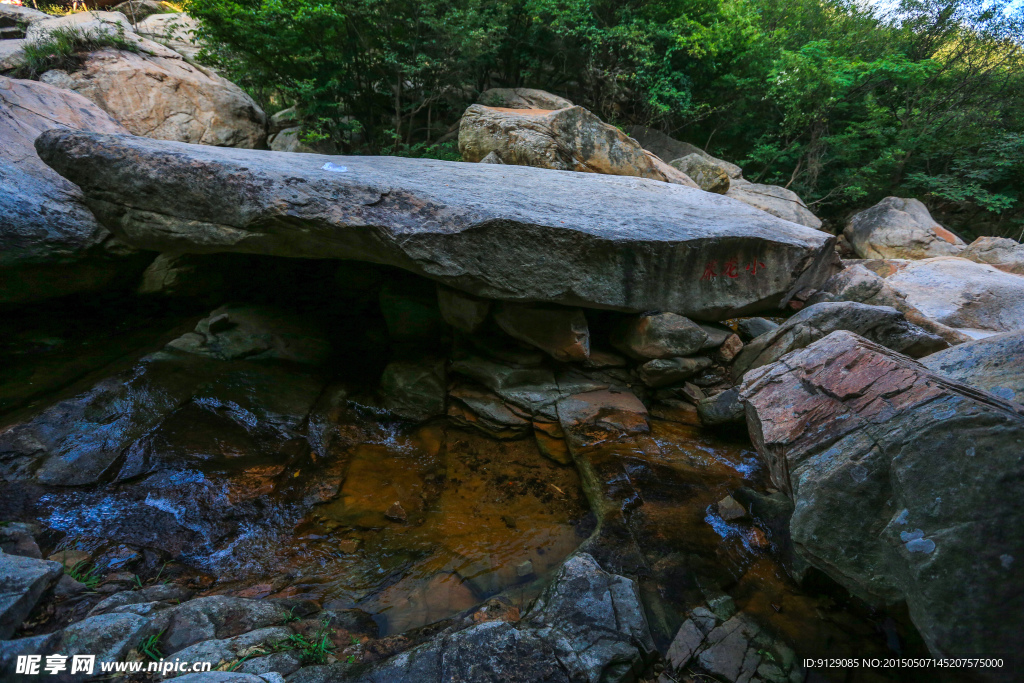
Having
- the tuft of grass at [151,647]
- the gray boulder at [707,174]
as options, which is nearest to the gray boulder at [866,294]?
the gray boulder at [707,174]

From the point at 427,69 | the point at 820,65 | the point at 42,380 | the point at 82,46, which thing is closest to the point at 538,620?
the point at 42,380

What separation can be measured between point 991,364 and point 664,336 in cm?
232

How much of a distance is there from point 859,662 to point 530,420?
116 inches

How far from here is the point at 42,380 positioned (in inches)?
175

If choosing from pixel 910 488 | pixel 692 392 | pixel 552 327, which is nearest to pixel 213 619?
pixel 552 327

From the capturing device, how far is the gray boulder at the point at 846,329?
4.13 m

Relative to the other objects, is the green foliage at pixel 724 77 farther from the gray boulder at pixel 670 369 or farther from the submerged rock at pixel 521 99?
the gray boulder at pixel 670 369

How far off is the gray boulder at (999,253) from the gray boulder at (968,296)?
141 centimetres

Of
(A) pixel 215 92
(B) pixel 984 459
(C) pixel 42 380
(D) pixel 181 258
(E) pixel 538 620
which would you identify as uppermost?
(A) pixel 215 92

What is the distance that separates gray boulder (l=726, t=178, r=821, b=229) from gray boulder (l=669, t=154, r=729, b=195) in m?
0.26

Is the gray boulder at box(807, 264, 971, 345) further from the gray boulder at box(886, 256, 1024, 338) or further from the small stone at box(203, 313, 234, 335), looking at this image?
the small stone at box(203, 313, 234, 335)

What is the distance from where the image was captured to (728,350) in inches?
192

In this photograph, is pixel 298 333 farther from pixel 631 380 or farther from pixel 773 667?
pixel 773 667

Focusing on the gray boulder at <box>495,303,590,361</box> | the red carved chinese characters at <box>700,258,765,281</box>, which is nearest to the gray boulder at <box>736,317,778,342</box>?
the red carved chinese characters at <box>700,258,765,281</box>
